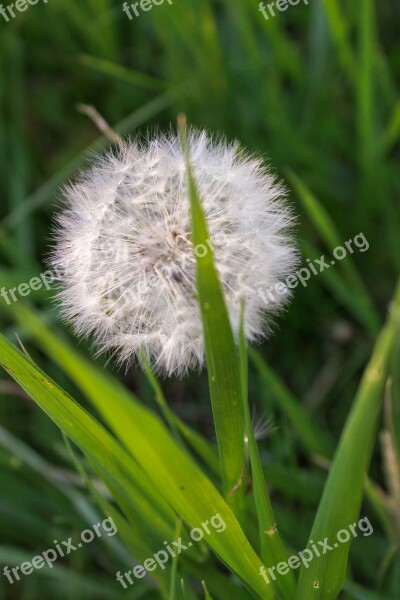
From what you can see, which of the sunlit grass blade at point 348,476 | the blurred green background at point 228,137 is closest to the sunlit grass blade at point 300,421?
the blurred green background at point 228,137

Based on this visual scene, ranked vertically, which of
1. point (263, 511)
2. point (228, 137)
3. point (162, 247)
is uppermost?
point (228, 137)

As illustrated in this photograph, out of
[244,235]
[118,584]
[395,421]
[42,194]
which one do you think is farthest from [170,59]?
[118,584]

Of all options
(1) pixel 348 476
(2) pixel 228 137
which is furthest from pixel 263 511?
(2) pixel 228 137

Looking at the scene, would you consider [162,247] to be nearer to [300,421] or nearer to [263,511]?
[263,511]

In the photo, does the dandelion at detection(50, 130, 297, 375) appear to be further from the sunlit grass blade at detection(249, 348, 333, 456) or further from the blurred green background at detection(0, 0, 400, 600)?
the blurred green background at detection(0, 0, 400, 600)

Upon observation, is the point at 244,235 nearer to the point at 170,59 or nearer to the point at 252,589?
the point at 252,589

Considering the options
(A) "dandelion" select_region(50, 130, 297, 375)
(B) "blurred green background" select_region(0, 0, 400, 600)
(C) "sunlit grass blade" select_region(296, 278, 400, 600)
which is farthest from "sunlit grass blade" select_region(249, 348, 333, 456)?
(C) "sunlit grass blade" select_region(296, 278, 400, 600)
